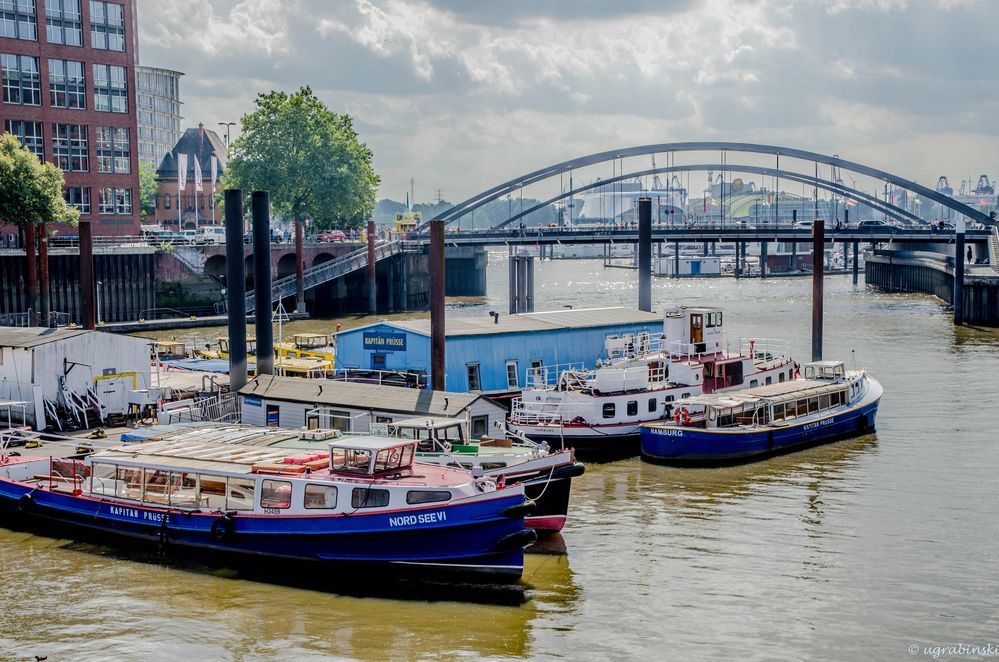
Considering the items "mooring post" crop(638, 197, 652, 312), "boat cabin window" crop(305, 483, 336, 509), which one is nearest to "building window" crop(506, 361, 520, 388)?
"mooring post" crop(638, 197, 652, 312)

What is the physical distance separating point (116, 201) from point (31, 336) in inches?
2242

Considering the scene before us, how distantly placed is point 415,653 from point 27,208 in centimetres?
6146

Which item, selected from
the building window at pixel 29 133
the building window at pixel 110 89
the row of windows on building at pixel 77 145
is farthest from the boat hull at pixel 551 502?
the building window at pixel 110 89

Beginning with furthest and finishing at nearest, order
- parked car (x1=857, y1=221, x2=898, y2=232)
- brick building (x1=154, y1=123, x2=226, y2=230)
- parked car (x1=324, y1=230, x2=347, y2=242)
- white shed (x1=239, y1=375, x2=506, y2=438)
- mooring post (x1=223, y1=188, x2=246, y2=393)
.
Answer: brick building (x1=154, y1=123, x2=226, y2=230)
parked car (x1=324, y1=230, x2=347, y2=242)
parked car (x1=857, y1=221, x2=898, y2=232)
mooring post (x1=223, y1=188, x2=246, y2=393)
white shed (x1=239, y1=375, x2=506, y2=438)

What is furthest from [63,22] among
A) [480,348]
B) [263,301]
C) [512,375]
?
[512,375]

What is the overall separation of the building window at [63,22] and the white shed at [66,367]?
52.9 m

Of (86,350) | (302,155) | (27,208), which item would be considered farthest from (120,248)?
(86,350)

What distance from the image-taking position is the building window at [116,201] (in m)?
97.1

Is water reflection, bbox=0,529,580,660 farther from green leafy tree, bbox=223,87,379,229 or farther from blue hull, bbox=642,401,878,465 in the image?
green leafy tree, bbox=223,87,379,229

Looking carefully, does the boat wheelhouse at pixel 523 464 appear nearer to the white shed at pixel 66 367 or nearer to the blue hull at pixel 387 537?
the blue hull at pixel 387 537

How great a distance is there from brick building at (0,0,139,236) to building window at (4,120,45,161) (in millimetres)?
79

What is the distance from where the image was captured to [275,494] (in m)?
30.4

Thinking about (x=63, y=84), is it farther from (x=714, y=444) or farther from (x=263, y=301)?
(x=714, y=444)

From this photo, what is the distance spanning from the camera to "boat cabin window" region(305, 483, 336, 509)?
96.7 ft
